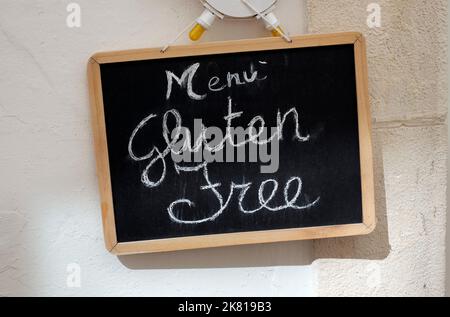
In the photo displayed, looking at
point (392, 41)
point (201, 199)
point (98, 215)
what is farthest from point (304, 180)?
point (98, 215)

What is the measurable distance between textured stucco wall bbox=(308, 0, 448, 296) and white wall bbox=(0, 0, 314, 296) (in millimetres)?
104

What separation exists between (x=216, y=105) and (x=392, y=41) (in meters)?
0.50

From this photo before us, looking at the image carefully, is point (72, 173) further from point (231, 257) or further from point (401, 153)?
point (401, 153)

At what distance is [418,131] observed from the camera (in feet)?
4.00

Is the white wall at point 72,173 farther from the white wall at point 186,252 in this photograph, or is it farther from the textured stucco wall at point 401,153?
the textured stucco wall at point 401,153

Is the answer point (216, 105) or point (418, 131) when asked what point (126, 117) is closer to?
point (216, 105)

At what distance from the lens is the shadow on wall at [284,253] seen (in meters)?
1.23

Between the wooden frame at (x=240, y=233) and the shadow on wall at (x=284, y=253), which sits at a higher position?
the wooden frame at (x=240, y=233)

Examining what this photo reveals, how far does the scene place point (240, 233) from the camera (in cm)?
115

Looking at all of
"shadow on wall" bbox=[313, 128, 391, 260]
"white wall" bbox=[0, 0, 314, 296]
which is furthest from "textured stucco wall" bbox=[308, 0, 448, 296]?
"white wall" bbox=[0, 0, 314, 296]

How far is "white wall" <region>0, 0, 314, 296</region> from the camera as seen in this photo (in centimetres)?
116

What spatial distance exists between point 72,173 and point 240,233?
48cm

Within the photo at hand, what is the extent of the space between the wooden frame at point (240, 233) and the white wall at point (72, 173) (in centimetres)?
9

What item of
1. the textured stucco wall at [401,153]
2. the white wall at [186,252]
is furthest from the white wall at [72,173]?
the textured stucco wall at [401,153]
